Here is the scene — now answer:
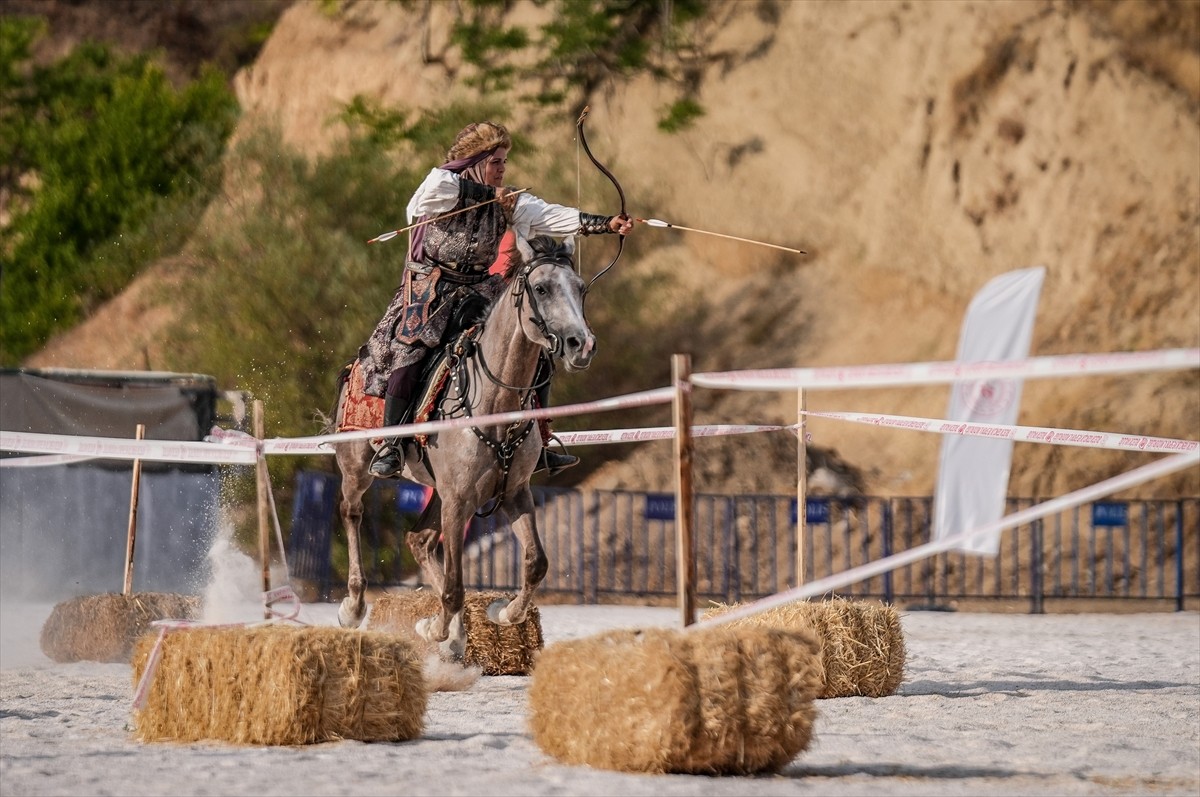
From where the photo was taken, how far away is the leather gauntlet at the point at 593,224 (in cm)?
919

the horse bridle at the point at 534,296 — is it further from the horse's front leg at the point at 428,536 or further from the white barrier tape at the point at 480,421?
the horse's front leg at the point at 428,536

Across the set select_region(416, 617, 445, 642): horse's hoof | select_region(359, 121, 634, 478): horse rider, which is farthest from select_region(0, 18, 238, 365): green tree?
select_region(416, 617, 445, 642): horse's hoof

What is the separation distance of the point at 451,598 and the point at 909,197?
19.7 m

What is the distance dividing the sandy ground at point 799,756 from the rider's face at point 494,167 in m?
3.06

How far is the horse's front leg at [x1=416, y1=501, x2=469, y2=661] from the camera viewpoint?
30.4 feet

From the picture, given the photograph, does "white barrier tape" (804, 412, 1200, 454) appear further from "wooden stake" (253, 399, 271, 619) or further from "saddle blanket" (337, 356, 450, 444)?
"wooden stake" (253, 399, 271, 619)

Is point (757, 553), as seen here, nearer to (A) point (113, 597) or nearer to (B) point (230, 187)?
(A) point (113, 597)

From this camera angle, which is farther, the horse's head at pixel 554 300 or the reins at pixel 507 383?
the reins at pixel 507 383

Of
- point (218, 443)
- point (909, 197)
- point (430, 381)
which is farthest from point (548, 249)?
point (909, 197)

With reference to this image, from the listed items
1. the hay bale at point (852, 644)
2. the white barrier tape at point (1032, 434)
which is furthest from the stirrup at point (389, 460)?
the white barrier tape at point (1032, 434)

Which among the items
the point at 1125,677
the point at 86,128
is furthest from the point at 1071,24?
the point at 86,128

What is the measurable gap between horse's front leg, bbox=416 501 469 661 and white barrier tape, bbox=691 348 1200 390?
268 centimetres

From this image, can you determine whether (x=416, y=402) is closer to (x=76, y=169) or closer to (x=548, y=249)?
(x=548, y=249)

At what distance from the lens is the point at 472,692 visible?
9.66 metres
